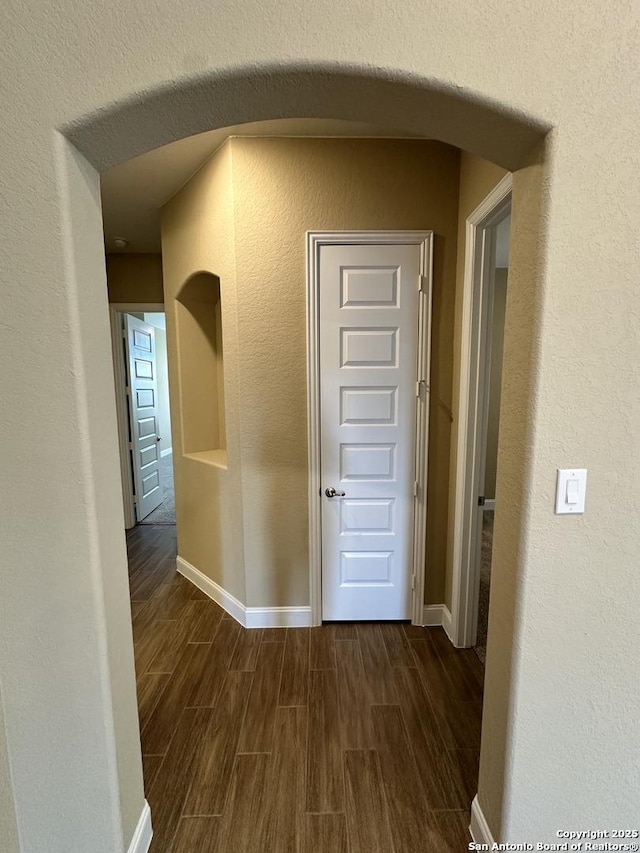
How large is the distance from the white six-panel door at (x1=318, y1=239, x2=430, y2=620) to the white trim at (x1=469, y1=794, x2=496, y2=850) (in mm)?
1057

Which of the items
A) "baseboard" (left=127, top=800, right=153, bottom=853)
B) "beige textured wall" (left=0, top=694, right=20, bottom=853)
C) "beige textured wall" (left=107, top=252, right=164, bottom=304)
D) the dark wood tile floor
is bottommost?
the dark wood tile floor

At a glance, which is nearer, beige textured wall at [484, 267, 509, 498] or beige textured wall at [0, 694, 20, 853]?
beige textured wall at [0, 694, 20, 853]

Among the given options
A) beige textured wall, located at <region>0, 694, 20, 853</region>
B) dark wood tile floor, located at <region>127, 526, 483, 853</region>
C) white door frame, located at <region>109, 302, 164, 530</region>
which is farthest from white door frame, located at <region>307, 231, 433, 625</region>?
white door frame, located at <region>109, 302, 164, 530</region>

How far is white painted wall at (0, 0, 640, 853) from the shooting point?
839 mm

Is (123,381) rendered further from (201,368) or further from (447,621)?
(447,621)

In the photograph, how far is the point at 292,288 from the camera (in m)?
2.05

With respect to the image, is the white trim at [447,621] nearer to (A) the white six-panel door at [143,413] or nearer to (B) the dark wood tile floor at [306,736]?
(B) the dark wood tile floor at [306,736]

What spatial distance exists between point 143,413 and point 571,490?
4.24 m

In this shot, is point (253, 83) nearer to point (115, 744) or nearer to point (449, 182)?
point (449, 182)

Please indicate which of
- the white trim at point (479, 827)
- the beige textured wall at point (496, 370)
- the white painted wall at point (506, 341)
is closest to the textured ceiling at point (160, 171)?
the white painted wall at point (506, 341)

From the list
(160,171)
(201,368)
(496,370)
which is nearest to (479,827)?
(201,368)

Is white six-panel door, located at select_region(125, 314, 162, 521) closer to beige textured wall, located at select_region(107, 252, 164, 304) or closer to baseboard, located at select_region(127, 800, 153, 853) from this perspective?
beige textured wall, located at select_region(107, 252, 164, 304)

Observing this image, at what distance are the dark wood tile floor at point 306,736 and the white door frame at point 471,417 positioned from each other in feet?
0.94

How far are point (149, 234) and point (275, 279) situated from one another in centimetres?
181
